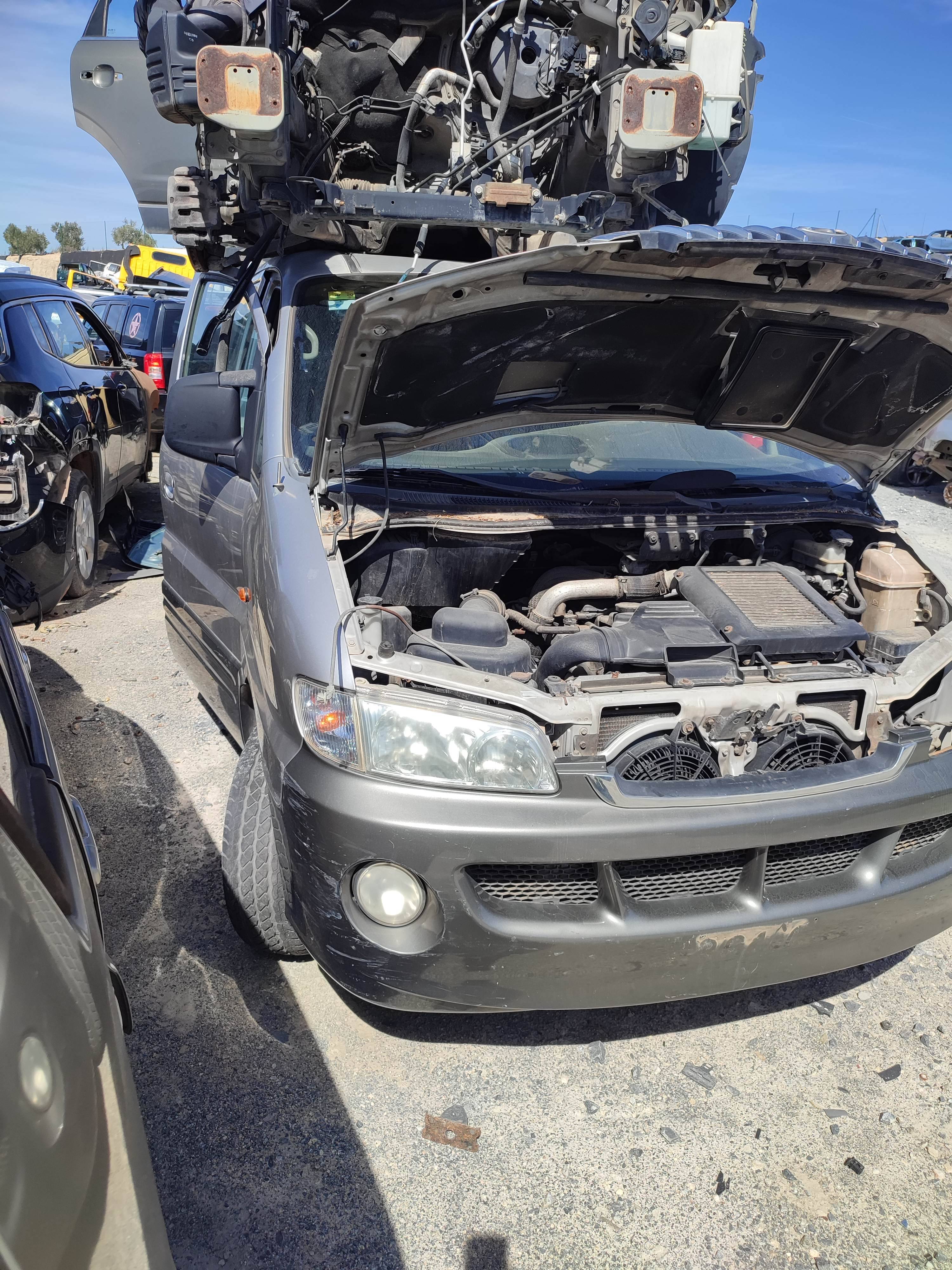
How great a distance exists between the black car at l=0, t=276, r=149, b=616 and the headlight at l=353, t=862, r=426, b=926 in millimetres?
4002

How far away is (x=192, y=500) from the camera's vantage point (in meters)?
3.74

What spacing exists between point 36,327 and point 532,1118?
19.3ft

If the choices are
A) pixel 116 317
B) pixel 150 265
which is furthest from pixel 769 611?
pixel 150 265

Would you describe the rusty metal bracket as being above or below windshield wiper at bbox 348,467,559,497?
below

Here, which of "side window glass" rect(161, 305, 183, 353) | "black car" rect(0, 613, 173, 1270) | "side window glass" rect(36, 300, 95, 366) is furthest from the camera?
"side window glass" rect(161, 305, 183, 353)

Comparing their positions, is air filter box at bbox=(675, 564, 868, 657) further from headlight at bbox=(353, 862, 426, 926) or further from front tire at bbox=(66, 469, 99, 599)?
front tire at bbox=(66, 469, 99, 599)

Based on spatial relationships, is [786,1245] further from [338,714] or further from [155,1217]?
[338,714]

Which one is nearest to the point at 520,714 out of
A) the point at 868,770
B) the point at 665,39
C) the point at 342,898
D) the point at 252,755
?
the point at 342,898

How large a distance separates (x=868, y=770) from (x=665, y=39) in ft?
9.43

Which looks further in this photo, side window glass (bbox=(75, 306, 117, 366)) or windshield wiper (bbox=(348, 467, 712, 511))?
side window glass (bbox=(75, 306, 117, 366))

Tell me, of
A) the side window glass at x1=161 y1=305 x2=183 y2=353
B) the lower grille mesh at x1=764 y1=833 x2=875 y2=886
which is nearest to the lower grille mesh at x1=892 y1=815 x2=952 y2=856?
the lower grille mesh at x1=764 y1=833 x2=875 y2=886

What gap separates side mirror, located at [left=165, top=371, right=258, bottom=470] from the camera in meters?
2.87

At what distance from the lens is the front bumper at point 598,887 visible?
1916 millimetres

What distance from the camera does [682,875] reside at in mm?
2113
